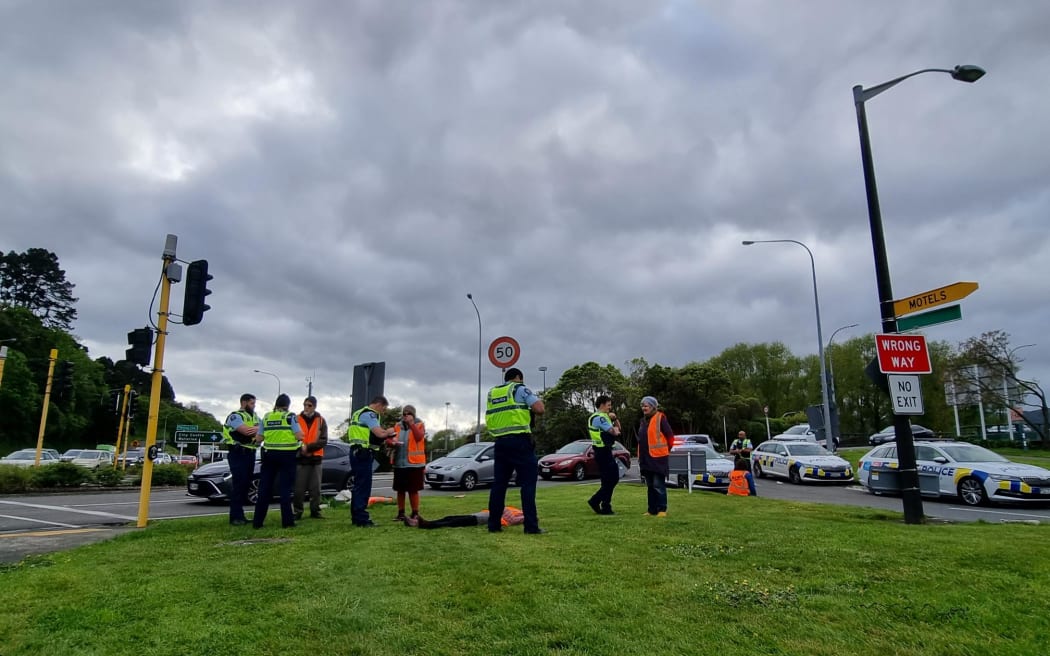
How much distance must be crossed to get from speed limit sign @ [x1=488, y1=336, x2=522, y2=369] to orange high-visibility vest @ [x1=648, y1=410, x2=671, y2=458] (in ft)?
7.56

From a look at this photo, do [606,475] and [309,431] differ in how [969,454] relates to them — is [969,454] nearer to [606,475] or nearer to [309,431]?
[606,475]

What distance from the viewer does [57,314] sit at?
7444cm

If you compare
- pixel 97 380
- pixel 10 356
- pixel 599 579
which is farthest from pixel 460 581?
pixel 97 380

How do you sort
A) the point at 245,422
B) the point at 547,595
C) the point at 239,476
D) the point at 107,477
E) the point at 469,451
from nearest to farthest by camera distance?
1. the point at 547,595
2. the point at 239,476
3. the point at 245,422
4. the point at 469,451
5. the point at 107,477

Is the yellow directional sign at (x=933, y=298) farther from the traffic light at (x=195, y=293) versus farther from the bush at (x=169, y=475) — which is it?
the bush at (x=169, y=475)

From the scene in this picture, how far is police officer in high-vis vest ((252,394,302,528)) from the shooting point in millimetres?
8219

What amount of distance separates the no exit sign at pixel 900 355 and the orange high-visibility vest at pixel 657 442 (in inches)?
123

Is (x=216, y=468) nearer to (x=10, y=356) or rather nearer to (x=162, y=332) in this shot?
(x=162, y=332)

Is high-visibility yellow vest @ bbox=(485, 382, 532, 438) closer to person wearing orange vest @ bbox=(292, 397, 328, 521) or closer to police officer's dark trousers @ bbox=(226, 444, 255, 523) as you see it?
person wearing orange vest @ bbox=(292, 397, 328, 521)

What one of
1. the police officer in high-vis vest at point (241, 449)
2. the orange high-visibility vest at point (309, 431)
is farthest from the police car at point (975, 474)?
the police officer in high-vis vest at point (241, 449)

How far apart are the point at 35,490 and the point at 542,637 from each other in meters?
20.7

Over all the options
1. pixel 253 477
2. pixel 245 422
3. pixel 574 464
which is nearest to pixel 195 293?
pixel 245 422

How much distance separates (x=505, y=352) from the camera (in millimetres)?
9523

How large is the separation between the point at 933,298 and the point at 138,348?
447 inches
